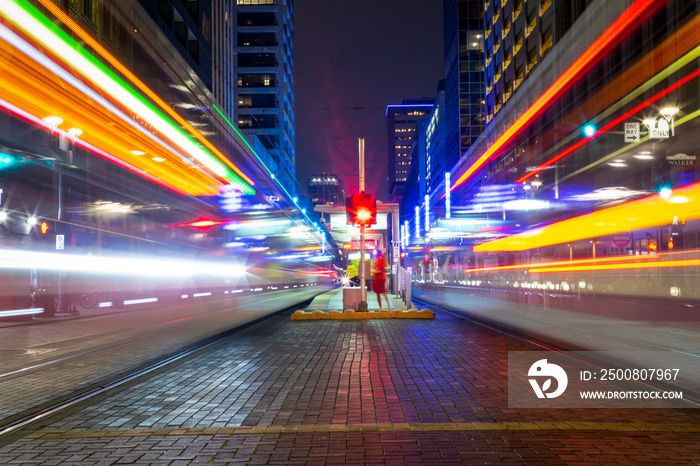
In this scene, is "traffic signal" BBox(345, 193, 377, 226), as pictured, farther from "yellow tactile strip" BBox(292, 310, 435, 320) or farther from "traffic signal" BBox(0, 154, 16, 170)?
"traffic signal" BBox(0, 154, 16, 170)

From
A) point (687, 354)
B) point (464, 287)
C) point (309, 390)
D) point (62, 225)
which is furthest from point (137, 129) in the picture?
point (464, 287)

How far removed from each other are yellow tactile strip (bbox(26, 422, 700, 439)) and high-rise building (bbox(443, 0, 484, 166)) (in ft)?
208

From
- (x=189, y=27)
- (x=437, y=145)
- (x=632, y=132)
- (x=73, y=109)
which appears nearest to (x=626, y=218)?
(x=632, y=132)

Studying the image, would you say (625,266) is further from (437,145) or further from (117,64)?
(437,145)

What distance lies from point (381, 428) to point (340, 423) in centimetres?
39

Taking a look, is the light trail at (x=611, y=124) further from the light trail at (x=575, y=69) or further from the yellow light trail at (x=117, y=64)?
the yellow light trail at (x=117, y=64)

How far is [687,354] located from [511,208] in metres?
23.7

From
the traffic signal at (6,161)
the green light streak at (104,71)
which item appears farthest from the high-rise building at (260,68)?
the traffic signal at (6,161)

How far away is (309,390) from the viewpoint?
239 inches

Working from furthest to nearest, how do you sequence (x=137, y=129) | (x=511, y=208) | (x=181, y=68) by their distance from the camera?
(x=511, y=208) → (x=181, y=68) → (x=137, y=129)

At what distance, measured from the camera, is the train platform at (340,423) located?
151 inches

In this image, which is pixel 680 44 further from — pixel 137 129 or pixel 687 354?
pixel 137 129

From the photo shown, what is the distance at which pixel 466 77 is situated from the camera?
69.0m

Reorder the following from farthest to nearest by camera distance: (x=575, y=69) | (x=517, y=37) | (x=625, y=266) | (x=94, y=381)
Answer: (x=517, y=37) < (x=625, y=266) < (x=575, y=69) < (x=94, y=381)
